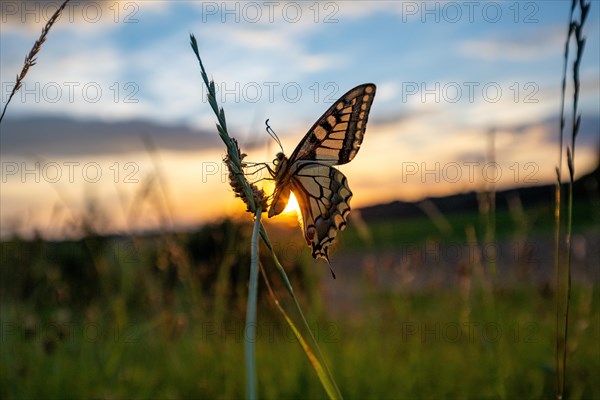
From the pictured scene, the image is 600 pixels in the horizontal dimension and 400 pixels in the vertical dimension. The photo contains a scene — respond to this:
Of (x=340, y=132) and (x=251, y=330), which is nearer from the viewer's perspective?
(x=251, y=330)

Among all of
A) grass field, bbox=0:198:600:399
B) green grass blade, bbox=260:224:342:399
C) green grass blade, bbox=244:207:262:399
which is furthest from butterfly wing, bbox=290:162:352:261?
grass field, bbox=0:198:600:399

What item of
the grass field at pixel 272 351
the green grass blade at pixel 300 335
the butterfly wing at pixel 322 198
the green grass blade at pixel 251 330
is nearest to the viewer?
the green grass blade at pixel 251 330

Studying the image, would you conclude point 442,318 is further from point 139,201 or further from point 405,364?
point 139,201

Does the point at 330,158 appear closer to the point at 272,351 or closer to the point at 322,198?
the point at 322,198

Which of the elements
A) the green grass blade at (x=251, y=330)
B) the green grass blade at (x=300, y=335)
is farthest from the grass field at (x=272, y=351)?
the green grass blade at (x=251, y=330)

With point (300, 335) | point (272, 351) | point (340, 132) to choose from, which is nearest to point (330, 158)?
point (340, 132)

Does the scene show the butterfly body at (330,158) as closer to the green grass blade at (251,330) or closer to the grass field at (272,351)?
the green grass blade at (251,330)
